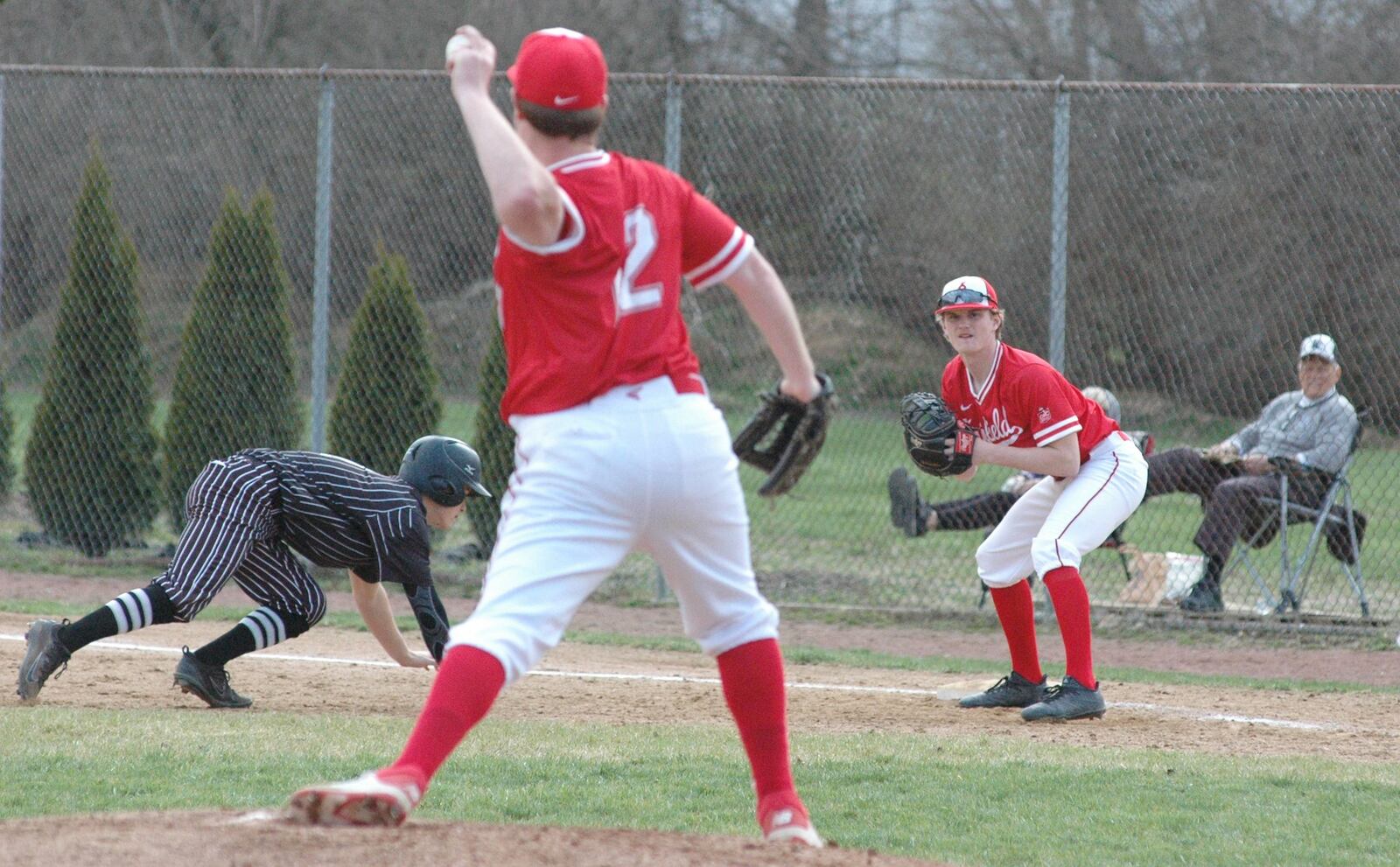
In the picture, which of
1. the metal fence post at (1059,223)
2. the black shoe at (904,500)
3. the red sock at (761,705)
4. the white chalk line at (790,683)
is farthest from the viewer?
the metal fence post at (1059,223)

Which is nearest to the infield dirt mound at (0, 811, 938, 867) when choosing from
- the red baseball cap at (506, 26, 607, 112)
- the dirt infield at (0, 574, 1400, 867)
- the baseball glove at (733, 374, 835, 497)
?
the dirt infield at (0, 574, 1400, 867)

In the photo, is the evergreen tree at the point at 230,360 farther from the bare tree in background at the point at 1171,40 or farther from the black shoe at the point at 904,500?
the bare tree in background at the point at 1171,40

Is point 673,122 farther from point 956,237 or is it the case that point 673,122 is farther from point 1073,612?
point 1073,612

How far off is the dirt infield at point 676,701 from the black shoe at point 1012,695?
0.27ft

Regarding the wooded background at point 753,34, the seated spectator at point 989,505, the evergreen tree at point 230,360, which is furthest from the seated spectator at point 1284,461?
the wooded background at point 753,34

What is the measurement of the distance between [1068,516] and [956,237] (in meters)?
4.64

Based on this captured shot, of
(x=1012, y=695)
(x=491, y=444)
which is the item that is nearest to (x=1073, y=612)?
(x=1012, y=695)

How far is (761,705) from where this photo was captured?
3309 mm

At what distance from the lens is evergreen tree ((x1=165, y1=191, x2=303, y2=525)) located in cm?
993

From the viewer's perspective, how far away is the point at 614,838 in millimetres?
3084

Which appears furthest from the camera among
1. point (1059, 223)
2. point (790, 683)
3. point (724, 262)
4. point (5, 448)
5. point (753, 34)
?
point (753, 34)

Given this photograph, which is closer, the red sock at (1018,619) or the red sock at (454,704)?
the red sock at (454,704)

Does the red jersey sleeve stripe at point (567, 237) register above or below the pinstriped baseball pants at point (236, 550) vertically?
above

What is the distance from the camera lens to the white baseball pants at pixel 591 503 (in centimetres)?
297
